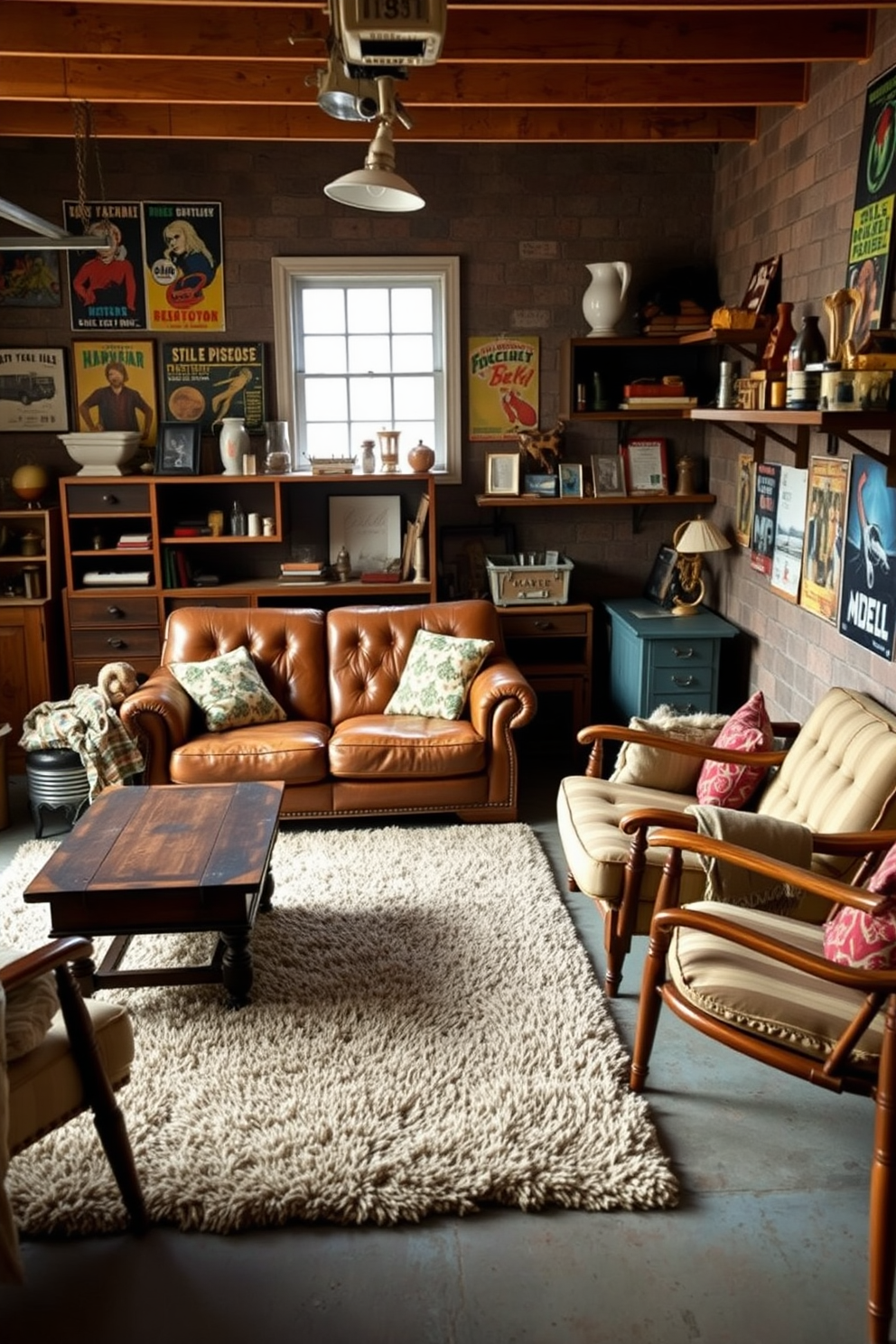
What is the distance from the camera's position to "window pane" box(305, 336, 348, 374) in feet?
18.9

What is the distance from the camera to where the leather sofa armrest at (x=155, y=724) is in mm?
4555

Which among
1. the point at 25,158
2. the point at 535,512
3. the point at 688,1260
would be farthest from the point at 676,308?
the point at 688,1260

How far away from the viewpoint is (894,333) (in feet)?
10.5

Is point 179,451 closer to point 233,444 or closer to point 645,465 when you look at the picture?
point 233,444

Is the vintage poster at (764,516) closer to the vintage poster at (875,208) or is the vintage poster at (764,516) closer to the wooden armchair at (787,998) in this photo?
the vintage poster at (875,208)

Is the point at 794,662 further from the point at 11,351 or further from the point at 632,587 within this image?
the point at 11,351

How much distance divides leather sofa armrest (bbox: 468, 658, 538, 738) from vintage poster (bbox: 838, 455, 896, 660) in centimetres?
129

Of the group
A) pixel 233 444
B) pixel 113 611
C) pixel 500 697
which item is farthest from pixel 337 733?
pixel 233 444

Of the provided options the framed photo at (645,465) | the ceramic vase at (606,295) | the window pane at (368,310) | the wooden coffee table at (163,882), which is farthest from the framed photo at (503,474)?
the wooden coffee table at (163,882)

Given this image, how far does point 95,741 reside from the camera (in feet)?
15.0

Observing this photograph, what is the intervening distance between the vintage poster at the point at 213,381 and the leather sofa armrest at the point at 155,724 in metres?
1.71

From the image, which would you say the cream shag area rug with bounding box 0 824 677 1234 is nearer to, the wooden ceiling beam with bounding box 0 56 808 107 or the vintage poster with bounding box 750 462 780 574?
the vintage poster with bounding box 750 462 780 574

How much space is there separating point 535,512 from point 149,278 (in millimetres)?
2237

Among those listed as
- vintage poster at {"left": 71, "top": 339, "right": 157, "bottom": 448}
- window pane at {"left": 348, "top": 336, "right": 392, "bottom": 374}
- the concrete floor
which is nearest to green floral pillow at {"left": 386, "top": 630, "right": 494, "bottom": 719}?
window pane at {"left": 348, "top": 336, "right": 392, "bottom": 374}
